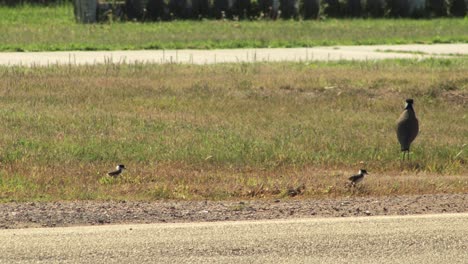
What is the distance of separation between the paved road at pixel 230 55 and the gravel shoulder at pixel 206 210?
13.4 m

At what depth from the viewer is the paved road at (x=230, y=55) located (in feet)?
79.7

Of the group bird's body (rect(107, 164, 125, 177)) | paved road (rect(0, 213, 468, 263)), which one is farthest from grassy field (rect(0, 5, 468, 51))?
paved road (rect(0, 213, 468, 263))

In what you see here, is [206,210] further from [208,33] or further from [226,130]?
[208,33]

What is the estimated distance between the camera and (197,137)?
14500 millimetres

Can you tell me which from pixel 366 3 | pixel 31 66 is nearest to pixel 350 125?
pixel 31 66

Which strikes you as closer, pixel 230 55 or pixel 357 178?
pixel 357 178

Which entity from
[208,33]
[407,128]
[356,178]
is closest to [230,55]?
[208,33]

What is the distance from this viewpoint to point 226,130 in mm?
15188

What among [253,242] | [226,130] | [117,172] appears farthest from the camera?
[226,130]

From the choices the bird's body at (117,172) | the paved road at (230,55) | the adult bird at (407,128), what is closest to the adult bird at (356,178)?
the adult bird at (407,128)

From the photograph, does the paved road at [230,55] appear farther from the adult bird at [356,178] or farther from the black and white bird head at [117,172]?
the adult bird at [356,178]

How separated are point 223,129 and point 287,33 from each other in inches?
672

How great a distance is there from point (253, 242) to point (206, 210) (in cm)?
144

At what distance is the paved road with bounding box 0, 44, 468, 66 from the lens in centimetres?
2428
